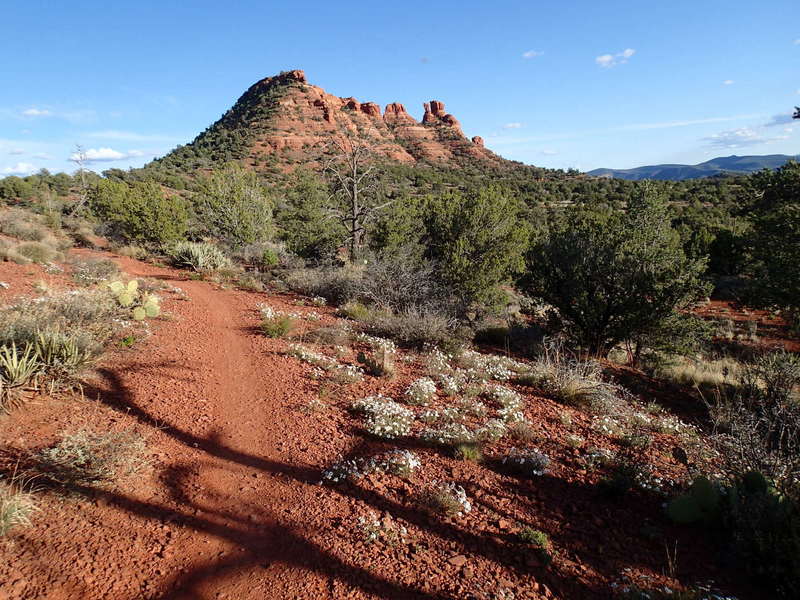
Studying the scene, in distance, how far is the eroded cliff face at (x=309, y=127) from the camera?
6075cm

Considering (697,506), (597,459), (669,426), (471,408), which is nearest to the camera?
(697,506)

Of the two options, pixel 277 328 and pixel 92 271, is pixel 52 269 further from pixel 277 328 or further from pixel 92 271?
pixel 277 328

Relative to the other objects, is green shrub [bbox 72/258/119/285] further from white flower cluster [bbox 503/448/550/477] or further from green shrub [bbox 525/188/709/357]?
green shrub [bbox 525/188/709/357]

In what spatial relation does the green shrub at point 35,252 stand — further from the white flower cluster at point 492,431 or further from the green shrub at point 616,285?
the green shrub at point 616,285

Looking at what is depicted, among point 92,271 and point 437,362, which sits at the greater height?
point 92,271

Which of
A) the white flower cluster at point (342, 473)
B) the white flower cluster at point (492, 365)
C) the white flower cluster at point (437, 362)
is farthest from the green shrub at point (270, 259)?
the white flower cluster at point (342, 473)

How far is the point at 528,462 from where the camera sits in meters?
4.57

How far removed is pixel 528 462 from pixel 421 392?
2.04 m

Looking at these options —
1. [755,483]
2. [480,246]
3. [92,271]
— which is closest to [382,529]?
[755,483]

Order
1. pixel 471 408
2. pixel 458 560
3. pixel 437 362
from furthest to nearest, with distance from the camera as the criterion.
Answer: pixel 437 362
pixel 471 408
pixel 458 560

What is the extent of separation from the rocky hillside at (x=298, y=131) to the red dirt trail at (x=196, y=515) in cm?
4651

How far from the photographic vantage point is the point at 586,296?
10078mm

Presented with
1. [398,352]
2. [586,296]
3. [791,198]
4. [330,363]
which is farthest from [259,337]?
[791,198]

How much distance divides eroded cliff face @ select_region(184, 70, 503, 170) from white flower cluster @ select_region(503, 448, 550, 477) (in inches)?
2102
